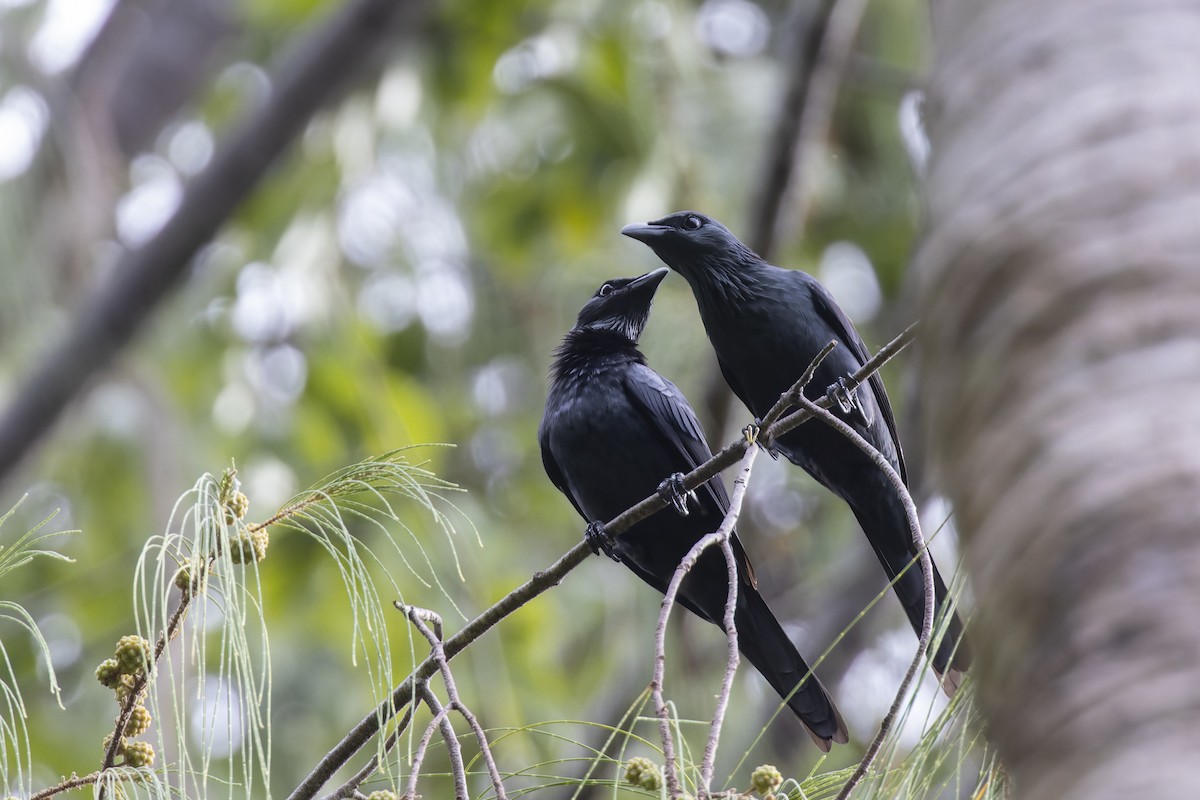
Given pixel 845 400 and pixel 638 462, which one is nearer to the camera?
pixel 845 400

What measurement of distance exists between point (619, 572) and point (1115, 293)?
8.97 m

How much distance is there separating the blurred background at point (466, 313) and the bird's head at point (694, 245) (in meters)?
1.77

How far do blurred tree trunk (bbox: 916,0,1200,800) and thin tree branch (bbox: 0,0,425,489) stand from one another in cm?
553

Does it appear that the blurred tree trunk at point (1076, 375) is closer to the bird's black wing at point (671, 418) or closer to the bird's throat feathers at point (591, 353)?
the bird's black wing at point (671, 418)

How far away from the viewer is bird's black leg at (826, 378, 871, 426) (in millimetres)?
3400

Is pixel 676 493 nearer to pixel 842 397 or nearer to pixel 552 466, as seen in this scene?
pixel 842 397

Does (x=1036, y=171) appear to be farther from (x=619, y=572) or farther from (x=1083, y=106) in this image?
(x=619, y=572)

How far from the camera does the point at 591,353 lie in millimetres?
4590

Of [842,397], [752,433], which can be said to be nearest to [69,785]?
[752,433]

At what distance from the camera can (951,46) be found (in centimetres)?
140

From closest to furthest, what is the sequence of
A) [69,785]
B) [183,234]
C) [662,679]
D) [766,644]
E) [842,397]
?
[662,679] → [69,785] → [842,397] → [766,644] → [183,234]

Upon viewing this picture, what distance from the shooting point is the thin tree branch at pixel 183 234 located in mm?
6457

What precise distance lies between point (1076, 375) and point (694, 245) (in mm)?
3379

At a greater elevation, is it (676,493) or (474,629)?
(676,493)
